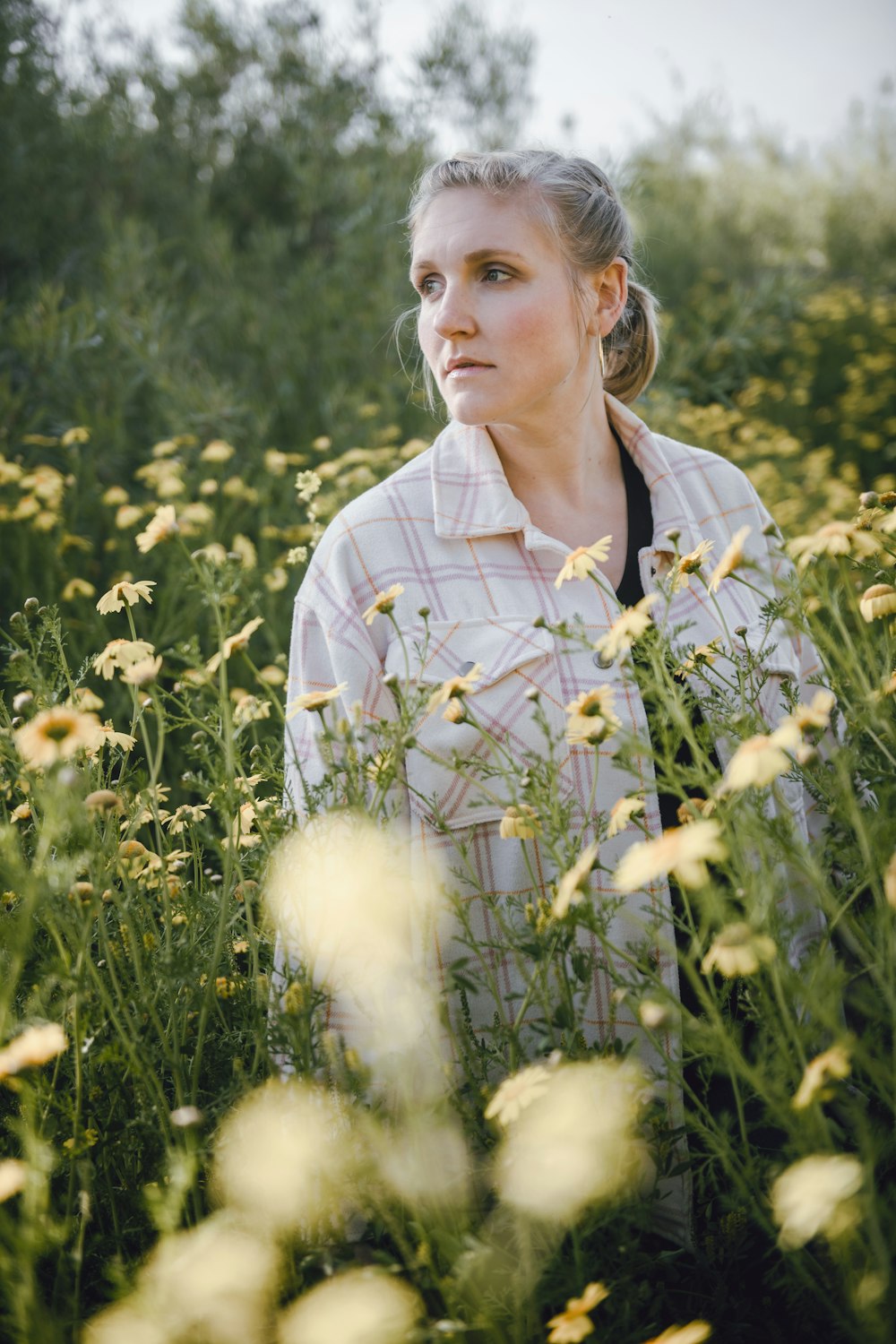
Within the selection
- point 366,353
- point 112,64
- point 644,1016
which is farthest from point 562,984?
point 112,64

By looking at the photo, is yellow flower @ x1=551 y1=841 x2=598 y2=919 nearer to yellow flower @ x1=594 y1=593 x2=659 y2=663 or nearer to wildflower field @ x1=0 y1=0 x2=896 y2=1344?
wildflower field @ x1=0 y1=0 x2=896 y2=1344

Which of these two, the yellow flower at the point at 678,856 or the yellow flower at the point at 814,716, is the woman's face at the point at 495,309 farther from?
the yellow flower at the point at 678,856

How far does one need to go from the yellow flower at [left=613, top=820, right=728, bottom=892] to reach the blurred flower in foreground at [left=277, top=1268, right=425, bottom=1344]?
1.28ft

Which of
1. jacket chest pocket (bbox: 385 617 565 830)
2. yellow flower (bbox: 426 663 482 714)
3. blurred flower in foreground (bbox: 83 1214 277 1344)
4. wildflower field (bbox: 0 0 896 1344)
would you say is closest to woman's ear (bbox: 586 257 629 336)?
wildflower field (bbox: 0 0 896 1344)

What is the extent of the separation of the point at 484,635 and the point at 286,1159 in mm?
853

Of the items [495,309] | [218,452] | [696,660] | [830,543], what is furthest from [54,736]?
[218,452]

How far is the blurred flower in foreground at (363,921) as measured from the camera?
111 centimetres

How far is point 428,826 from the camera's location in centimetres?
157

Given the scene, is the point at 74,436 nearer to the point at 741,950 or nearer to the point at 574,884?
the point at 574,884

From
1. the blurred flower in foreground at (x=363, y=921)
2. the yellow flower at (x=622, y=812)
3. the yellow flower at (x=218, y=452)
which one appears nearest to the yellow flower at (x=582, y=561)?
the yellow flower at (x=622, y=812)

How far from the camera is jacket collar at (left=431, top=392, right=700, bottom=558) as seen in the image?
5.88ft

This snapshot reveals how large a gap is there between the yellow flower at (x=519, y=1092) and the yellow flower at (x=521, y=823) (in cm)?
24

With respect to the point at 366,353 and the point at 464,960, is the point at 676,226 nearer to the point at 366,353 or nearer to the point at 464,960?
the point at 366,353

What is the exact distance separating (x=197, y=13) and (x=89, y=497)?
3.91 metres
